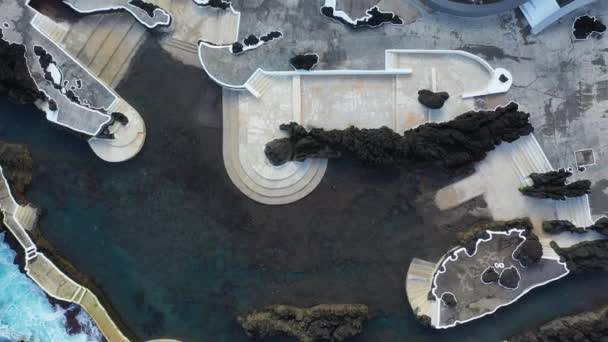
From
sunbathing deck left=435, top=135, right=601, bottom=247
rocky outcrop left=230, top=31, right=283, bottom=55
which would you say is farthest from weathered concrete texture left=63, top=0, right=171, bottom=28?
sunbathing deck left=435, top=135, right=601, bottom=247

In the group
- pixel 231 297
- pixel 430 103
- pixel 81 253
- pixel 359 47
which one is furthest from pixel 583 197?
pixel 81 253

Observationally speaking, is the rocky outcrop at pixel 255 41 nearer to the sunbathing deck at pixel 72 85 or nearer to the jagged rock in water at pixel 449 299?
the sunbathing deck at pixel 72 85

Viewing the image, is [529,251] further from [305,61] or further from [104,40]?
[104,40]

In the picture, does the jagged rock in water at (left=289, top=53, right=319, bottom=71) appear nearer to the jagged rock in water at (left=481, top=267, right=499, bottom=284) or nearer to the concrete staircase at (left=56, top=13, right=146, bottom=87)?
the concrete staircase at (left=56, top=13, right=146, bottom=87)

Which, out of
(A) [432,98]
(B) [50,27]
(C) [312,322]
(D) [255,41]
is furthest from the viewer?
(D) [255,41]

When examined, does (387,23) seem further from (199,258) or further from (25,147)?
(25,147)

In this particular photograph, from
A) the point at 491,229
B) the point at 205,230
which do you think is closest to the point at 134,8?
the point at 205,230
